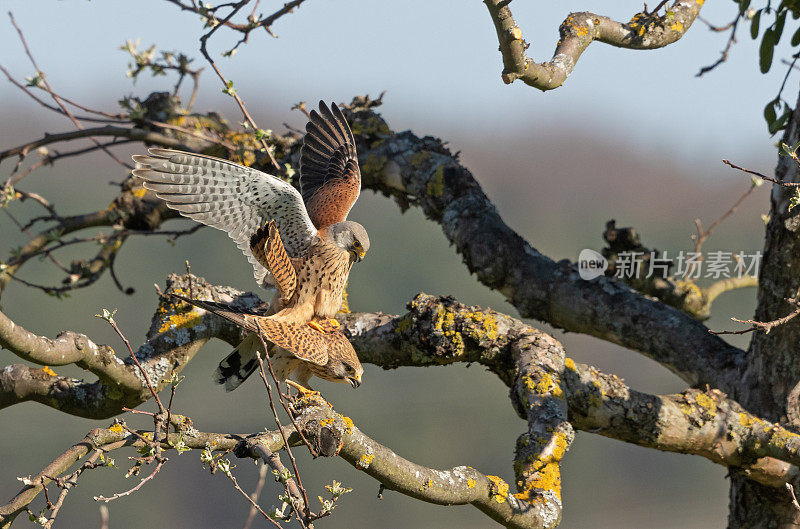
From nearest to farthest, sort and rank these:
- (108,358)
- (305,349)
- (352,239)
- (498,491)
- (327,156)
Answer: (498,491), (305,349), (108,358), (352,239), (327,156)

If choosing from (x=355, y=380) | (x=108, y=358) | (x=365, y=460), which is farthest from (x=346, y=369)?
(x=108, y=358)

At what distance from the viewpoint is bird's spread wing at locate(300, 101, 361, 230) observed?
3842mm

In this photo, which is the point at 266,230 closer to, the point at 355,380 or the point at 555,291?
the point at 355,380

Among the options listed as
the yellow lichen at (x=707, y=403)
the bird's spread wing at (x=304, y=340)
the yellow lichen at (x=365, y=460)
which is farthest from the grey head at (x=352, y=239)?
the yellow lichen at (x=707, y=403)

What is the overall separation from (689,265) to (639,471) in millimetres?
41590

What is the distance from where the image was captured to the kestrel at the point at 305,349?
8.52 feet

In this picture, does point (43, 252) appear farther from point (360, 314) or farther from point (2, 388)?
point (360, 314)

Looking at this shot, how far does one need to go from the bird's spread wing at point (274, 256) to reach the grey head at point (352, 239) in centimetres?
→ 32

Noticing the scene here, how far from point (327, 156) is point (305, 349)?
1.58 metres

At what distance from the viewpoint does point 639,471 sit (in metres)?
43.1

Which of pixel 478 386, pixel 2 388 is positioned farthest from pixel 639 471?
pixel 2 388

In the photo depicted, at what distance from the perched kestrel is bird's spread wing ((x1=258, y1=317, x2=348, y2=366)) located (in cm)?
4

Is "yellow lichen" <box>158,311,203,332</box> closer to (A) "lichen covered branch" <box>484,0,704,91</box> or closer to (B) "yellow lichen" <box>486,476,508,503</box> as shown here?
(B) "yellow lichen" <box>486,476,508,503</box>

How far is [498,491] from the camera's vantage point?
7.91 feet
